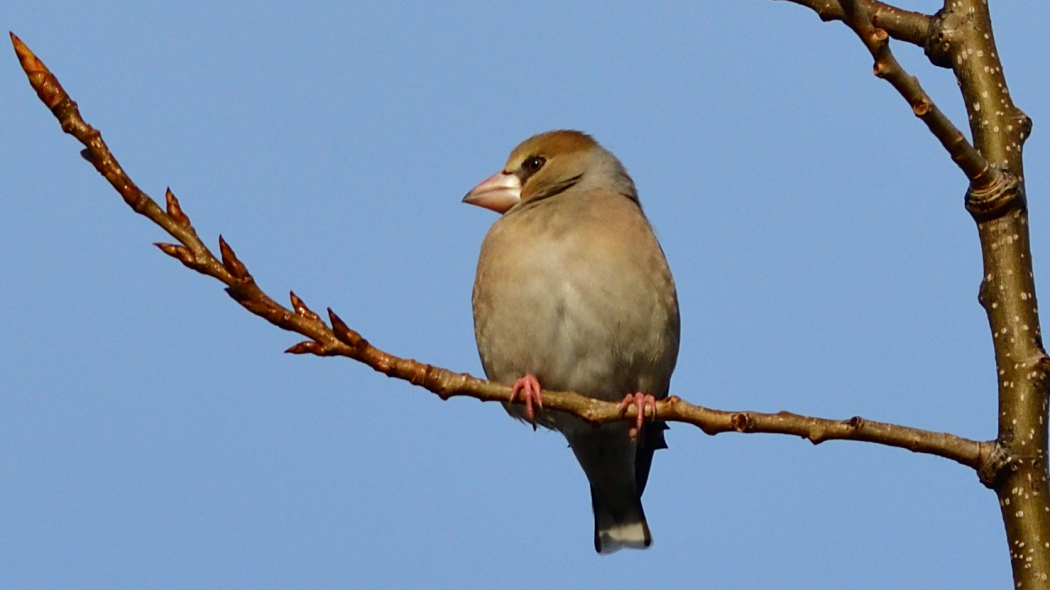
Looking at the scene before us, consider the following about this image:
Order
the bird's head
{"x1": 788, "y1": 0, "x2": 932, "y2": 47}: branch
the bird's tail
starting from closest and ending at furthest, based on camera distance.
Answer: {"x1": 788, "y1": 0, "x2": 932, "y2": 47}: branch → the bird's head → the bird's tail

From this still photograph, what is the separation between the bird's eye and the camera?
650cm

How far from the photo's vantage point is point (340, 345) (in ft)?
10.7

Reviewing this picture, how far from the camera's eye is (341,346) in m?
3.27

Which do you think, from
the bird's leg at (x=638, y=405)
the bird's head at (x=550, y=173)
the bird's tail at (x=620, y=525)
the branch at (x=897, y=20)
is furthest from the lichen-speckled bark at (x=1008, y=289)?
the bird's tail at (x=620, y=525)

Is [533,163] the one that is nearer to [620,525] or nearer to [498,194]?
[498,194]

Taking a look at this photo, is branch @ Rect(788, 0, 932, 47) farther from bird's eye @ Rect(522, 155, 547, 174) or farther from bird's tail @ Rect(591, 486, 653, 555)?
bird's tail @ Rect(591, 486, 653, 555)

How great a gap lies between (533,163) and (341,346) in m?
3.39

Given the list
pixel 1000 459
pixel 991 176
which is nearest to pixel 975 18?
pixel 991 176

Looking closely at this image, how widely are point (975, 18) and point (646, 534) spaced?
11.6 ft

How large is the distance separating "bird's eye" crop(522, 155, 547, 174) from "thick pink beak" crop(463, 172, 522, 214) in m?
0.08

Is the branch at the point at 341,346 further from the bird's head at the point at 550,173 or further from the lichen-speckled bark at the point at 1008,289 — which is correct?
the bird's head at the point at 550,173

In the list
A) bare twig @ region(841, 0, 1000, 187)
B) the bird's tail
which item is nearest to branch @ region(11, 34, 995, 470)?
bare twig @ region(841, 0, 1000, 187)

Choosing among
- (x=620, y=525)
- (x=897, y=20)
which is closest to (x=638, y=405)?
Answer: (x=897, y=20)

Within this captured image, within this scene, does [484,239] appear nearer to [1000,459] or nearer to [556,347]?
[556,347]
